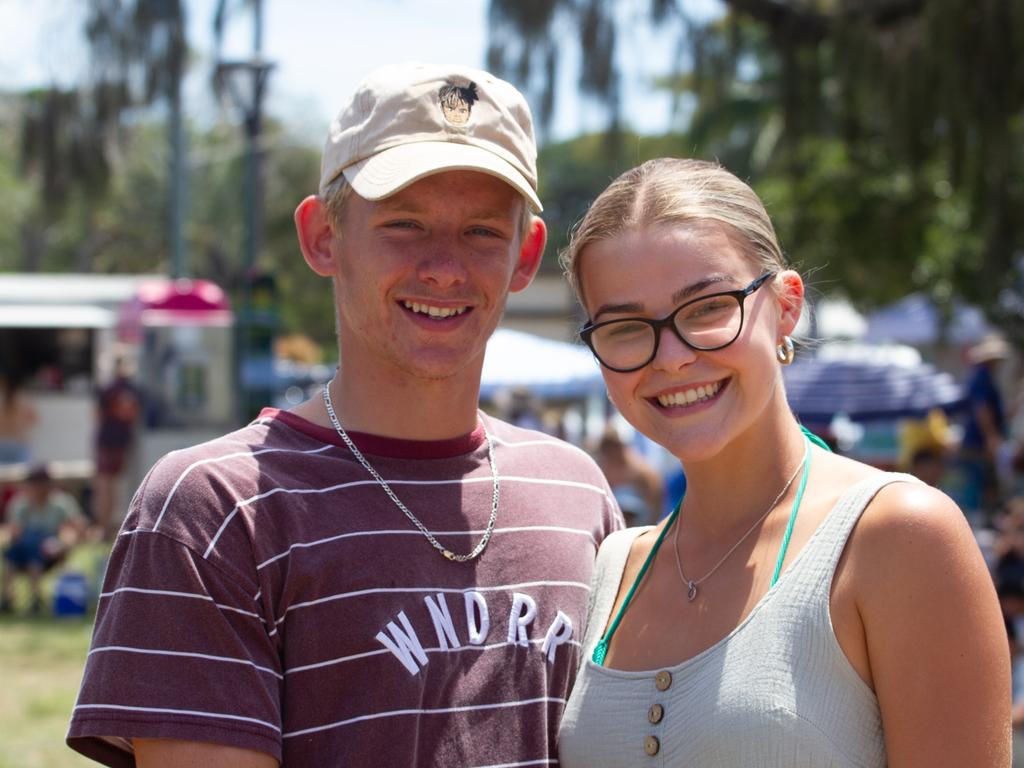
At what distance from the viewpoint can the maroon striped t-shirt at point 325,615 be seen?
1783 millimetres

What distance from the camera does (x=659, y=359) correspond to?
204cm

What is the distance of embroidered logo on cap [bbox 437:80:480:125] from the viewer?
2162 millimetres

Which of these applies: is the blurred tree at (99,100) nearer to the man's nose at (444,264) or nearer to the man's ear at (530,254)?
the man's ear at (530,254)

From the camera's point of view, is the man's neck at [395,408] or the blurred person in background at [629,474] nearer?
the man's neck at [395,408]

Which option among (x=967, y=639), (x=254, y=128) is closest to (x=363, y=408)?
(x=967, y=639)

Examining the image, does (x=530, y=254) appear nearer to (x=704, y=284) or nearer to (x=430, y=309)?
(x=430, y=309)

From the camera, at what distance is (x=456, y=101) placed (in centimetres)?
218

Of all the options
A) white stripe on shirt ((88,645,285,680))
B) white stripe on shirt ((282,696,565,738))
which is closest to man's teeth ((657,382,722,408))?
white stripe on shirt ((282,696,565,738))

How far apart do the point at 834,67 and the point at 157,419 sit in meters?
7.57

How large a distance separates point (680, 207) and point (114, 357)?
14810mm

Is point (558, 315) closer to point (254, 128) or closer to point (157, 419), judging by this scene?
point (157, 419)

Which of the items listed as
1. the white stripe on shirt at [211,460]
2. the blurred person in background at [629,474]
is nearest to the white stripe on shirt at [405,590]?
the white stripe on shirt at [211,460]

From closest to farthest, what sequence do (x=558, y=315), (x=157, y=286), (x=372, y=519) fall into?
(x=372, y=519) → (x=157, y=286) → (x=558, y=315)

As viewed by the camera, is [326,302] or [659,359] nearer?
[659,359]
